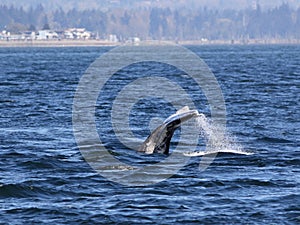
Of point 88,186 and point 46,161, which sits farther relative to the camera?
point 46,161

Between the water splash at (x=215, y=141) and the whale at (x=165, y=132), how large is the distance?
1.58 ft

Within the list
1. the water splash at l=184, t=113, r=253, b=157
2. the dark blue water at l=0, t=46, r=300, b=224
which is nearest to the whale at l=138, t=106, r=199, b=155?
the dark blue water at l=0, t=46, r=300, b=224

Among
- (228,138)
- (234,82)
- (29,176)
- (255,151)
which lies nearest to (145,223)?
(29,176)

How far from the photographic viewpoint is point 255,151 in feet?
74.5

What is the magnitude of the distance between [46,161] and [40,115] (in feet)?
40.3

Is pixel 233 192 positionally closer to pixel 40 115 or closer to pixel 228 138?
pixel 228 138

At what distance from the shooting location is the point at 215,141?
25.3 metres

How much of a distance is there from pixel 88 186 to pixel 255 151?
20.9 ft

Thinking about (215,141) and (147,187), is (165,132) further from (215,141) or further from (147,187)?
(215,141)

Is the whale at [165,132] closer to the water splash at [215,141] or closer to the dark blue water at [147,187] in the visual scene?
the dark blue water at [147,187]

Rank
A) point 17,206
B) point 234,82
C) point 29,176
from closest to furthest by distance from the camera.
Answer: point 17,206, point 29,176, point 234,82

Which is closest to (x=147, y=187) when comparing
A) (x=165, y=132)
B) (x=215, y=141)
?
(x=165, y=132)

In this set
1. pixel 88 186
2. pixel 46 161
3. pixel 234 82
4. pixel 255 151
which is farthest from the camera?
pixel 234 82

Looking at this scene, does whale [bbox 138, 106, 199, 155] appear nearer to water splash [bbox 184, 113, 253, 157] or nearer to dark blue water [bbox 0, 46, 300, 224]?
dark blue water [bbox 0, 46, 300, 224]
